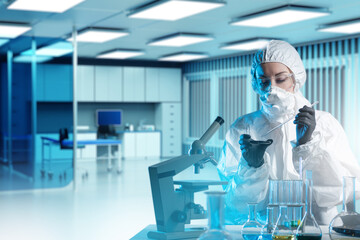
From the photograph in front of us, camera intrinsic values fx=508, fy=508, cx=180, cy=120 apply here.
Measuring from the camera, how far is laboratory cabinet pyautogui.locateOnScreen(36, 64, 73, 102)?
8.82 metres

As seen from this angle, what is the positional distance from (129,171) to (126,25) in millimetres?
3986

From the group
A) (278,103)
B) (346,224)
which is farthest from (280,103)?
(346,224)

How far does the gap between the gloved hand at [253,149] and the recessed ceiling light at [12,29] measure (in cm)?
666

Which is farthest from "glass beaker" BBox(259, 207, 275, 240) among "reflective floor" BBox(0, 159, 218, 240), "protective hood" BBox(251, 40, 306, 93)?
"reflective floor" BBox(0, 159, 218, 240)

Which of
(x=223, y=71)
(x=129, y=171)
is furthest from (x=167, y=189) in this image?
(x=223, y=71)

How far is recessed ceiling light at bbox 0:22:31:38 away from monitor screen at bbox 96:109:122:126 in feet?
16.6

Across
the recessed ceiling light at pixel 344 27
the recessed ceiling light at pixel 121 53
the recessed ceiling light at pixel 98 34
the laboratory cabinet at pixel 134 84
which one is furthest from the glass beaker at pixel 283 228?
the laboratory cabinet at pixel 134 84

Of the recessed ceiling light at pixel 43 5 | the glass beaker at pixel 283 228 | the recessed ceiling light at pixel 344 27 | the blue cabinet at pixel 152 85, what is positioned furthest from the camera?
the blue cabinet at pixel 152 85

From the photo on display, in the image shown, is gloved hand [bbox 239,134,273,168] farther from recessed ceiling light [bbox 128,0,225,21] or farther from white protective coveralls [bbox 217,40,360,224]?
recessed ceiling light [bbox 128,0,225,21]

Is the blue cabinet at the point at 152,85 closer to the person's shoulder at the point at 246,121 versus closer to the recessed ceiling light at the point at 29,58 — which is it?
the recessed ceiling light at the point at 29,58

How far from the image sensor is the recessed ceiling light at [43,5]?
628 centimetres

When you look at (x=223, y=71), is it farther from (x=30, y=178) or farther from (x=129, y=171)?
(x=30, y=178)

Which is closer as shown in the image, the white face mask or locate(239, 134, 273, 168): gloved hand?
locate(239, 134, 273, 168): gloved hand

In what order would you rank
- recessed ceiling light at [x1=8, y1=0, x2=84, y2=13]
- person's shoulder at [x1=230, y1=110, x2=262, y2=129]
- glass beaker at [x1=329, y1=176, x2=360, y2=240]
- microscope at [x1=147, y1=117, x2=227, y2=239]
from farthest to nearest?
recessed ceiling light at [x1=8, y1=0, x2=84, y2=13]
person's shoulder at [x1=230, y1=110, x2=262, y2=129]
microscope at [x1=147, y1=117, x2=227, y2=239]
glass beaker at [x1=329, y1=176, x2=360, y2=240]
